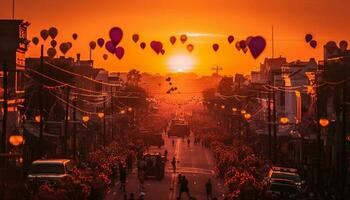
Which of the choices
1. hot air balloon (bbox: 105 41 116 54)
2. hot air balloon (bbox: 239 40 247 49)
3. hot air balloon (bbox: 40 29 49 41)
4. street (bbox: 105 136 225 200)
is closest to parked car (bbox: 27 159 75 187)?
street (bbox: 105 136 225 200)

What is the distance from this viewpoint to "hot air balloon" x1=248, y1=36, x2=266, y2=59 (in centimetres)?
5188

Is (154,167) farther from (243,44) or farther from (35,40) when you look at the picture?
(35,40)

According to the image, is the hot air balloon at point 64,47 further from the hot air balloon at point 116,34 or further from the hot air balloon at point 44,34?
the hot air balloon at point 116,34

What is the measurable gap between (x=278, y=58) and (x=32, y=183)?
114 m

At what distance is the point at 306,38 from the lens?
62.2 m

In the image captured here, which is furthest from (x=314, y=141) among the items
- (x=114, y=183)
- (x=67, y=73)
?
(x=67, y=73)

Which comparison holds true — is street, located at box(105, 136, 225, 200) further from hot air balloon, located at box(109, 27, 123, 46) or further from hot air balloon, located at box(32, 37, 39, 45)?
hot air balloon, located at box(32, 37, 39, 45)

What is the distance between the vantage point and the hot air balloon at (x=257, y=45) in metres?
51.9

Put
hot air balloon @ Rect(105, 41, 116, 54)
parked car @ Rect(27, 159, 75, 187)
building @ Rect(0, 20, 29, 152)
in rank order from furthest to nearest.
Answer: building @ Rect(0, 20, 29, 152)
hot air balloon @ Rect(105, 41, 116, 54)
parked car @ Rect(27, 159, 75, 187)

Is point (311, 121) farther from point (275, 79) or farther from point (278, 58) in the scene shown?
point (278, 58)

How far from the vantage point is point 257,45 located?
52.0 meters

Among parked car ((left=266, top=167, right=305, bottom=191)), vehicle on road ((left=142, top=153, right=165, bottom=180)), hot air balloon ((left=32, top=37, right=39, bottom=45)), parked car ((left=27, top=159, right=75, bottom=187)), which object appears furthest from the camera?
hot air balloon ((left=32, top=37, right=39, bottom=45))

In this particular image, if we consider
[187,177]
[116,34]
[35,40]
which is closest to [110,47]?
[116,34]

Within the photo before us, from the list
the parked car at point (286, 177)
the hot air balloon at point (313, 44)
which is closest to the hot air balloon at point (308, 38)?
the hot air balloon at point (313, 44)
